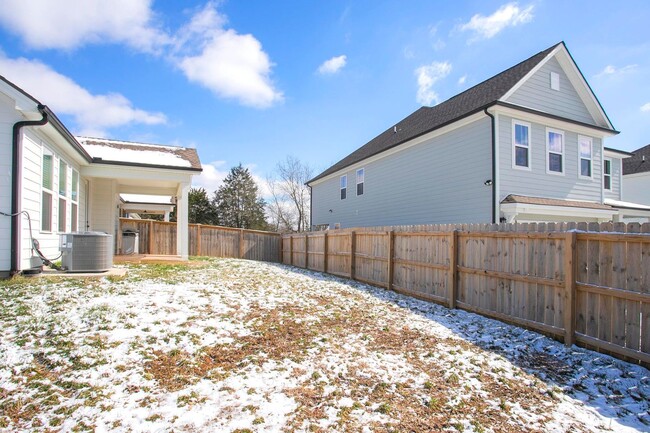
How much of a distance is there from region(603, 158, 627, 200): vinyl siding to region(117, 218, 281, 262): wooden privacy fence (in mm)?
15479

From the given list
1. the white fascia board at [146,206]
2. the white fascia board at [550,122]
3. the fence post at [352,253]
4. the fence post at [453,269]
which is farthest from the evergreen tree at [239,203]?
the fence post at [453,269]

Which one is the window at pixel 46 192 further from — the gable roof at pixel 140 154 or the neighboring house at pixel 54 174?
the gable roof at pixel 140 154

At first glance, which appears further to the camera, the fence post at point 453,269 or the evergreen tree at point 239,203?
the evergreen tree at point 239,203

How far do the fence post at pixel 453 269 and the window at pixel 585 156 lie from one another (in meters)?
8.28

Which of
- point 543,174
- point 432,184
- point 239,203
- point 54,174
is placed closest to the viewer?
point 54,174

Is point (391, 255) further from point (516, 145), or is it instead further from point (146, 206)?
point (146, 206)

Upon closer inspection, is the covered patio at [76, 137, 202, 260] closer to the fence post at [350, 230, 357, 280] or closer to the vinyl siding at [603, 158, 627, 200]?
the fence post at [350, 230, 357, 280]

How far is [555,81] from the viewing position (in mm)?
11961

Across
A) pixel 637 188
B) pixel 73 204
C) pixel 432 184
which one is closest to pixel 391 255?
pixel 432 184

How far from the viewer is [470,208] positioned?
428 inches

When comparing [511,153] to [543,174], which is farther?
[543,174]

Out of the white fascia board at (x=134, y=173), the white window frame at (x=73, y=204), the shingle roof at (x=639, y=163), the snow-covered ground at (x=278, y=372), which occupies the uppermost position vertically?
the shingle roof at (x=639, y=163)

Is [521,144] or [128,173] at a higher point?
[521,144]

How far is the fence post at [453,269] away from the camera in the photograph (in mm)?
6875
